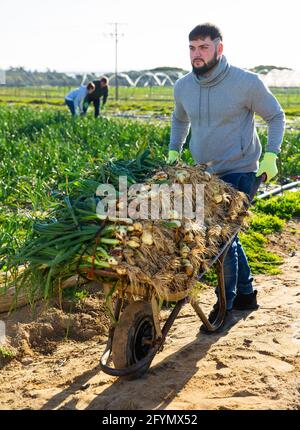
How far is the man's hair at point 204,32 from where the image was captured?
4121 mm

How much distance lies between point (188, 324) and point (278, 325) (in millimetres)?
616

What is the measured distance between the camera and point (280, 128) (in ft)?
14.2

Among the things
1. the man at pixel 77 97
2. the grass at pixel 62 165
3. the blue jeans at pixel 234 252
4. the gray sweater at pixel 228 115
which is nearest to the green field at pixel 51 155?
the grass at pixel 62 165

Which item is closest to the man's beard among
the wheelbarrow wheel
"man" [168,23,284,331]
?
"man" [168,23,284,331]

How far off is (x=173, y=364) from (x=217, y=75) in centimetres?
184

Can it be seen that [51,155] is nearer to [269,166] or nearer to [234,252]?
[234,252]

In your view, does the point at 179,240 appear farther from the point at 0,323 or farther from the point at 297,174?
the point at 297,174

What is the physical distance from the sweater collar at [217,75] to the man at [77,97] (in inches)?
470

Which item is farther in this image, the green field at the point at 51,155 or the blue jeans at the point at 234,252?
the green field at the point at 51,155

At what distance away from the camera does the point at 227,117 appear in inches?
171

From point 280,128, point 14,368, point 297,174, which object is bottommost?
point 14,368

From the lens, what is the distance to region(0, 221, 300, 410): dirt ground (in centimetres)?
335

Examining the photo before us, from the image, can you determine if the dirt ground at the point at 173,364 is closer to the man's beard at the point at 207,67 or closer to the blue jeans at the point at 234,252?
the blue jeans at the point at 234,252
